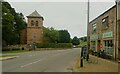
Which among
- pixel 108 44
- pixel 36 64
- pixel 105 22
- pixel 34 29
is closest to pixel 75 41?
pixel 34 29

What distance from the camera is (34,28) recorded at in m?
94.1

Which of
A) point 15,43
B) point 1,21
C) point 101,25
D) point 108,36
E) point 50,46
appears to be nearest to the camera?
point 108,36

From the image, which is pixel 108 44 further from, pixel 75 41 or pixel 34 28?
pixel 75 41

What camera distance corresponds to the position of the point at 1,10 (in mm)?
67125

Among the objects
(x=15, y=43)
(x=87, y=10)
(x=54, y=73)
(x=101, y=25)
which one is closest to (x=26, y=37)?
(x=15, y=43)

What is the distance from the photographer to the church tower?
309 ft

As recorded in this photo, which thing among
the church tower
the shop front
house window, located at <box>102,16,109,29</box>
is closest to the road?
the shop front

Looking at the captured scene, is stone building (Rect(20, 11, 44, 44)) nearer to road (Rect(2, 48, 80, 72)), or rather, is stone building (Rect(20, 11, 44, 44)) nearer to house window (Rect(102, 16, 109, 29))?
house window (Rect(102, 16, 109, 29))

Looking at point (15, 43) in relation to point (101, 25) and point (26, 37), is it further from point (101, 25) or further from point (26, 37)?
point (101, 25)

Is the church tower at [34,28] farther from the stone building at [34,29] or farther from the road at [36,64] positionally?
the road at [36,64]

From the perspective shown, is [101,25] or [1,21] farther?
[1,21]

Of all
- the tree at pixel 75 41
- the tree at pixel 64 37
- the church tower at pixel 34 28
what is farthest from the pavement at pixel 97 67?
the tree at pixel 75 41

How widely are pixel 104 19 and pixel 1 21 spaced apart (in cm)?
3767

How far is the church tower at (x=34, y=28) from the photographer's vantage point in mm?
94062
